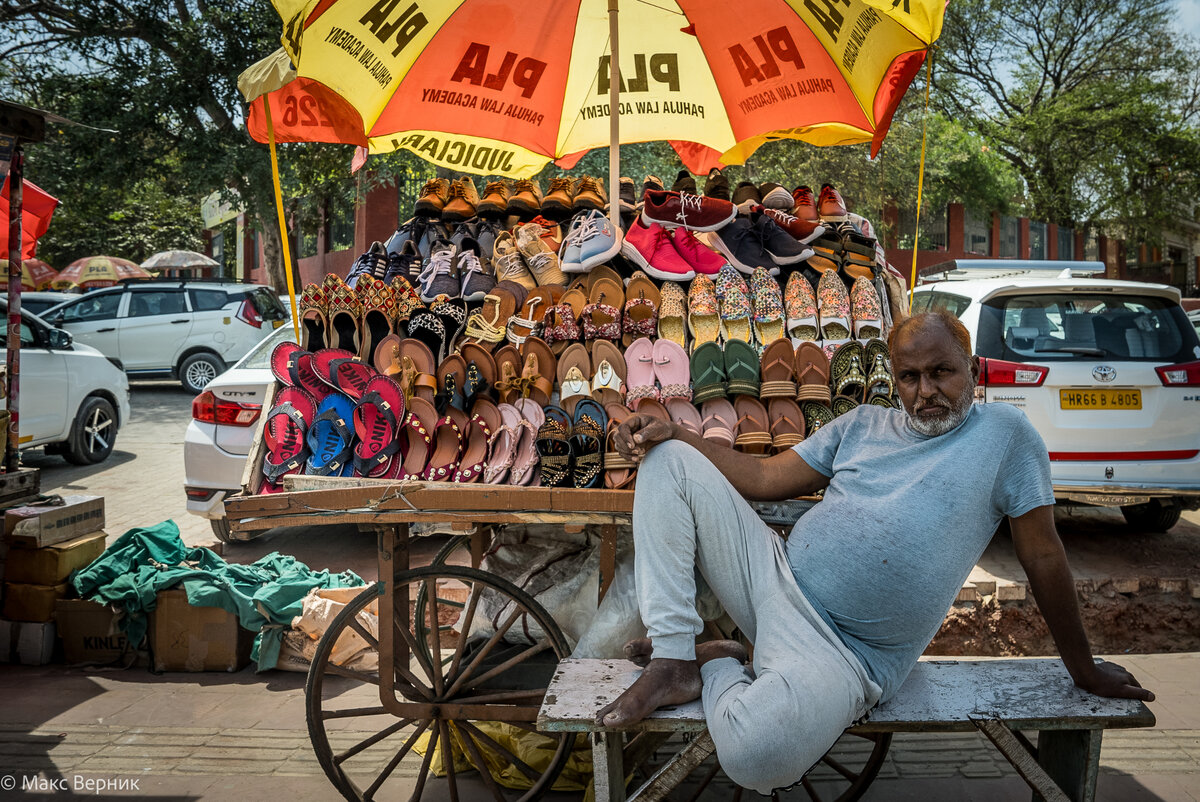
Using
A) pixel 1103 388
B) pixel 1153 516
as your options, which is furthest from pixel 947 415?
pixel 1153 516

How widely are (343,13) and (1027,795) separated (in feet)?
13.3

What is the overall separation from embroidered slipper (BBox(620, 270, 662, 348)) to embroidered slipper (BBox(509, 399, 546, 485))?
501 millimetres

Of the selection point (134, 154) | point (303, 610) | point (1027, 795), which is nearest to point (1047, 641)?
point (1027, 795)

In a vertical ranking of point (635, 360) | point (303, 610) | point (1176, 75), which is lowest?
A: point (303, 610)

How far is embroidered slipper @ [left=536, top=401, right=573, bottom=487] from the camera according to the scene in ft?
9.93

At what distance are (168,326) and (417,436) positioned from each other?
12.1 metres

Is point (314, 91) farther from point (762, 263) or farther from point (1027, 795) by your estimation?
point (1027, 795)

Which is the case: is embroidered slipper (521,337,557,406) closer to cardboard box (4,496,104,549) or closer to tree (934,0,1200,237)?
cardboard box (4,496,104,549)

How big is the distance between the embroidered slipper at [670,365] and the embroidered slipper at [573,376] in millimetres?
269

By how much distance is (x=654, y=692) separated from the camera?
86.8 inches

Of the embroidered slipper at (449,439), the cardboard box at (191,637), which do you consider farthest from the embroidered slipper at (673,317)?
the cardboard box at (191,637)

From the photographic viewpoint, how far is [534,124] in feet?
15.1

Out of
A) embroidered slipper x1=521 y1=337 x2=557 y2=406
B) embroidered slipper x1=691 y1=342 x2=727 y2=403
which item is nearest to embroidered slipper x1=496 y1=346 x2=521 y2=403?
embroidered slipper x1=521 y1=337 x2=557 y2=406

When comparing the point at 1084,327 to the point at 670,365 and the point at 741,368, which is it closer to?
the point at 741,368
